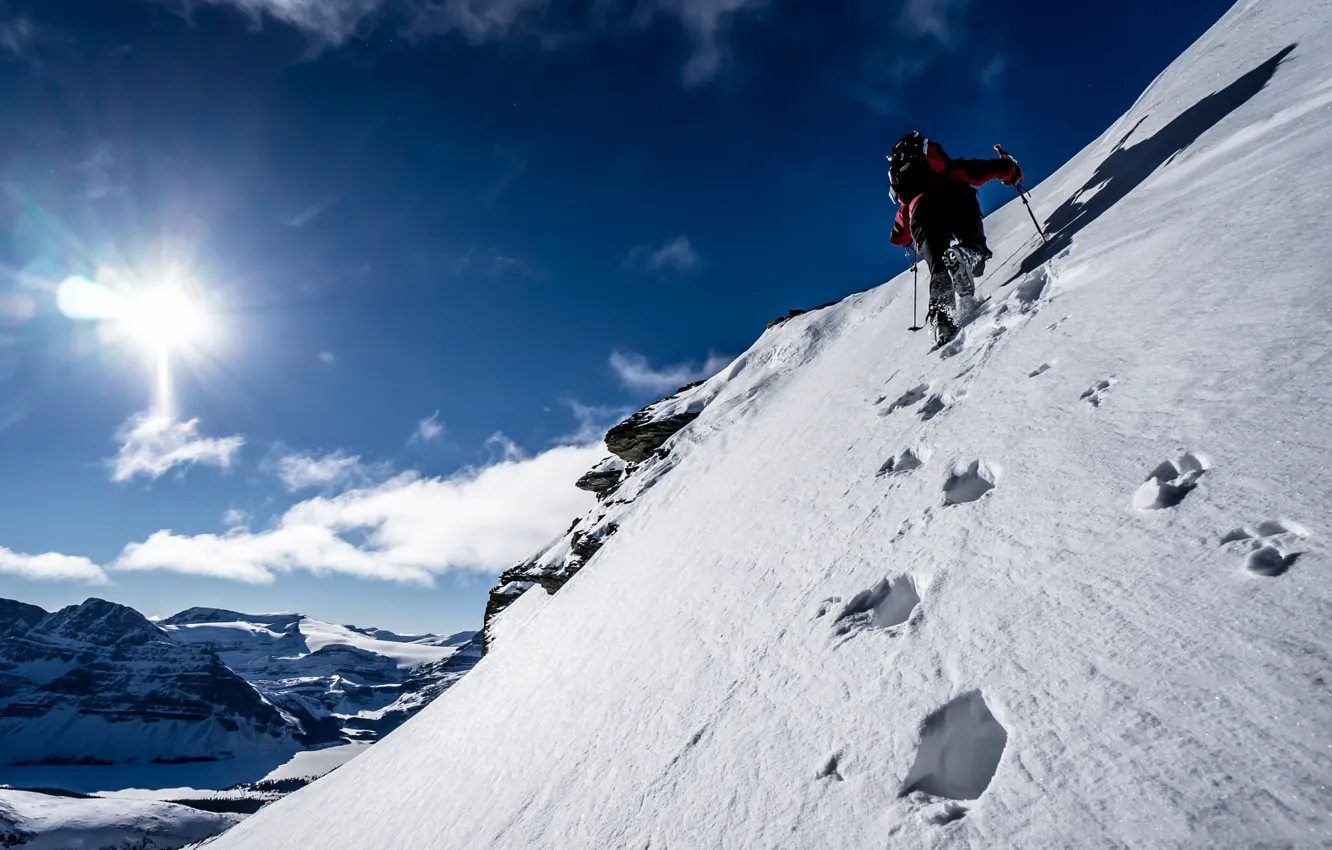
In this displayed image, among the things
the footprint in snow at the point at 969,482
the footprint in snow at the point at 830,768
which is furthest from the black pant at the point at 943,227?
the footprint in snow at the point at 830,768

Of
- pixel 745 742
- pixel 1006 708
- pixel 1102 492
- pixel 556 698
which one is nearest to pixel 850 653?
pixel 745 742

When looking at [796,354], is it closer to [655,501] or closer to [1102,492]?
[655,501]

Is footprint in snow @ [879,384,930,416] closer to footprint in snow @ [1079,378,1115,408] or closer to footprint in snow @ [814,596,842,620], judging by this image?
footprint in snow @ [1079,378,1115,408]

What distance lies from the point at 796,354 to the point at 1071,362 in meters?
12.9

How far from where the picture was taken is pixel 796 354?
1714cm

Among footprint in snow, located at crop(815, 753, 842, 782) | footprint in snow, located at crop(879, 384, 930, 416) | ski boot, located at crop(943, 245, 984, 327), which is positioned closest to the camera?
footprint in snow, located at crop(815, 753, 842, 782)

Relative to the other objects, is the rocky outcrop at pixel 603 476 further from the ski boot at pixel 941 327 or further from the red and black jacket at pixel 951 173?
the ski boot at pixel 941 327

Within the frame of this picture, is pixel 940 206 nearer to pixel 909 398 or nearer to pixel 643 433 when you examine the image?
pixel 909 398

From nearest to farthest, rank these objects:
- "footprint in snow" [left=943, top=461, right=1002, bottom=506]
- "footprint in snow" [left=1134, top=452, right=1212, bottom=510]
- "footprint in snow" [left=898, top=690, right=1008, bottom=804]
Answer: "footprint in snow" [left=898, top=690, right=1008, bottom=804] → "footprint in snow" [left=1134, top=452, right=1212, bottom=510] → "footprint in snow" [left=943, top=461, right=1002, bottom=506]

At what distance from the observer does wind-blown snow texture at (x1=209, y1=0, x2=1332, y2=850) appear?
72.7 inches

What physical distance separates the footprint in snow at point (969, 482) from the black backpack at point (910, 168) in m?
5.36

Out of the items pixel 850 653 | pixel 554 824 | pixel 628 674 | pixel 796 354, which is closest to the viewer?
pixel 850 653

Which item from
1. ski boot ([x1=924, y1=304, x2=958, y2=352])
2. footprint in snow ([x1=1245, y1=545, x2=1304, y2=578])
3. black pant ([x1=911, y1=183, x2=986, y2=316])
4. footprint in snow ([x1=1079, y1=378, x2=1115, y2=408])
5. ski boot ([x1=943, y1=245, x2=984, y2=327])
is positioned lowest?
footprint in snow ([x1=1245, y1=545, x2=1304, y2=578])

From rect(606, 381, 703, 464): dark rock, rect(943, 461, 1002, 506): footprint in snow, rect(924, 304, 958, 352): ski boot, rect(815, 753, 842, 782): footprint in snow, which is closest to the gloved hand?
rect(924, 304, 958, 352): ski boot
